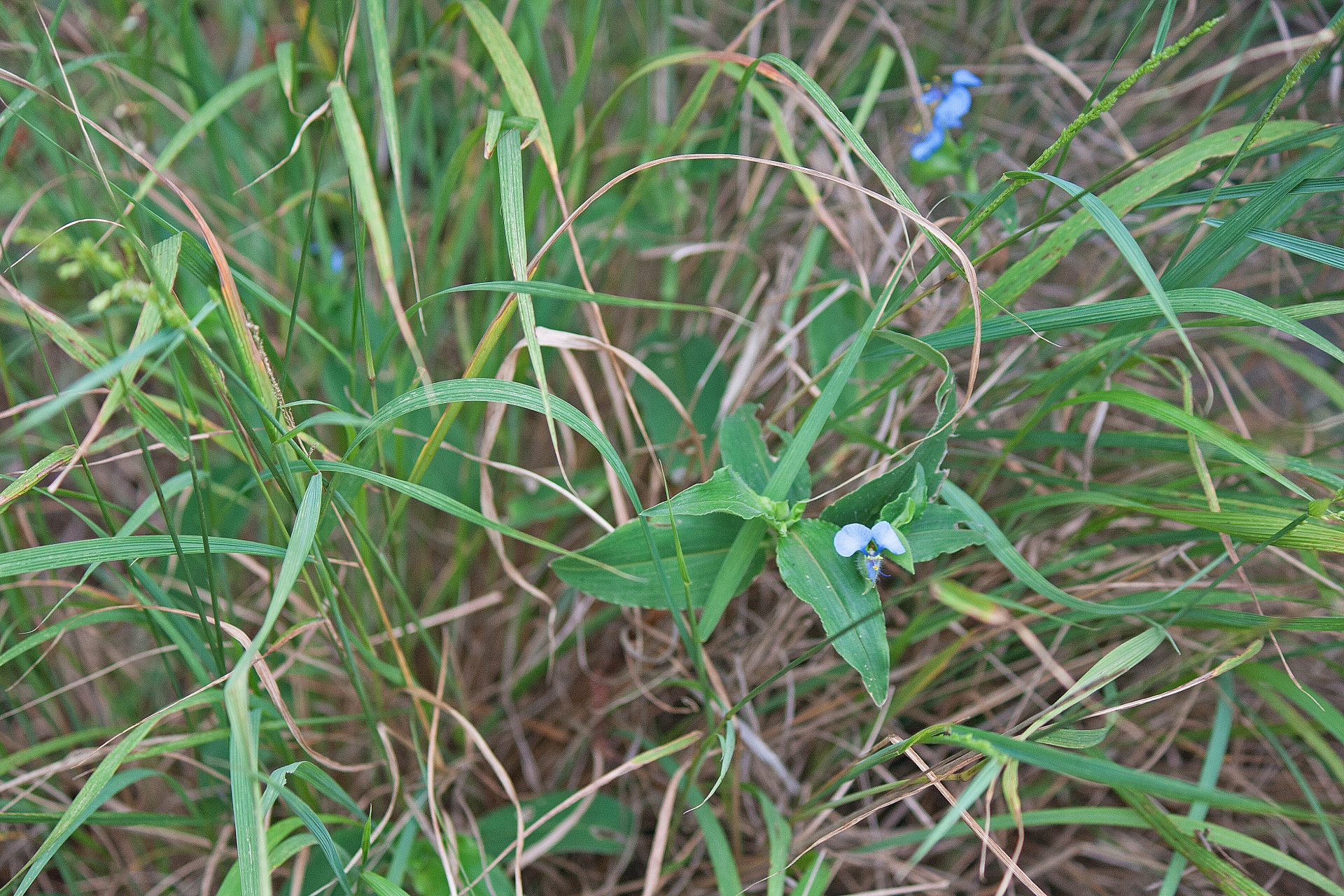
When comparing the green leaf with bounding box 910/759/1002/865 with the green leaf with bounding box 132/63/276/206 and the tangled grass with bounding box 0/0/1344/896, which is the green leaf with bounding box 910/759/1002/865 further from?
the green leaf with bounding box 132/63/276/206

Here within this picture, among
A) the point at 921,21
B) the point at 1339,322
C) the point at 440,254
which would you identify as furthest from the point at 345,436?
the point at 1339,322

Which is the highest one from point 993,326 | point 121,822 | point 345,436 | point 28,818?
point 993,326

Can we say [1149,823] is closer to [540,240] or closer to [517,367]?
[517,367]

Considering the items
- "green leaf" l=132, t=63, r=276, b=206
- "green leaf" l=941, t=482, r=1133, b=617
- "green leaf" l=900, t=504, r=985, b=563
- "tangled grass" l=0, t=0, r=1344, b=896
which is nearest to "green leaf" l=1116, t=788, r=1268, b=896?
"tangled grass" l=0, t=0, r=1344, b=896

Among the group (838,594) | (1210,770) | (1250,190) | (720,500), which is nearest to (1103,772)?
(838,594)

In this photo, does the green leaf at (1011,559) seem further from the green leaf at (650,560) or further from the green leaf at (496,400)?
the green leaf at (496,400)

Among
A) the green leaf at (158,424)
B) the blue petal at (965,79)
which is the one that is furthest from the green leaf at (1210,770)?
the green leaf at (158,424)
